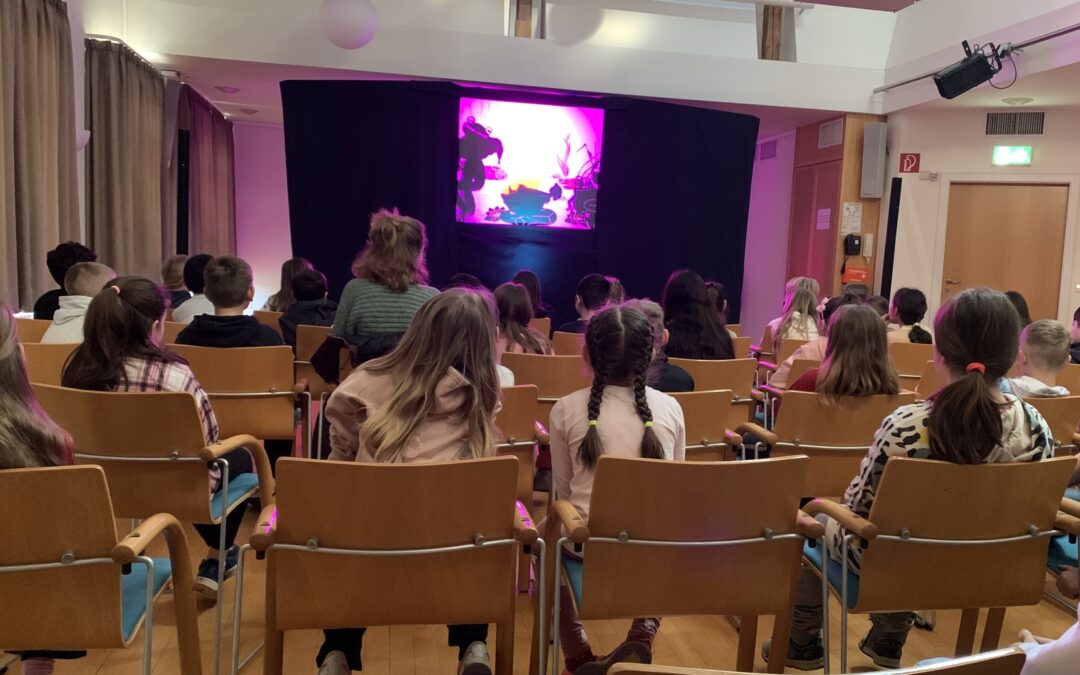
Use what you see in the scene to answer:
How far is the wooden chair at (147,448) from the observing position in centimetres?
207

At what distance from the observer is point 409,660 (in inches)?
90.9

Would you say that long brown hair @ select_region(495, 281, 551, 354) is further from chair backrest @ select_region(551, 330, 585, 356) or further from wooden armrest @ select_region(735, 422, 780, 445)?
wooden armrest @ select_region(735, 422, 780, 445)

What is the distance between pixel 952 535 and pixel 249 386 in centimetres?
241

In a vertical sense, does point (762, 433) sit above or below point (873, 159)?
below

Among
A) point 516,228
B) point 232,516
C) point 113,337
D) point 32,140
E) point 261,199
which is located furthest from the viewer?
point 261,199

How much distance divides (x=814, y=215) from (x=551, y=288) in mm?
3212

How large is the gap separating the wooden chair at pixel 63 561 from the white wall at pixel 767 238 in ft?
28.4

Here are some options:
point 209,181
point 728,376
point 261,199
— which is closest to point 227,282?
→ point 728,376

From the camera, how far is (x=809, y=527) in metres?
1.76

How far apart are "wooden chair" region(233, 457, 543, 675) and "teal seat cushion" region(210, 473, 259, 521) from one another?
2.10ft

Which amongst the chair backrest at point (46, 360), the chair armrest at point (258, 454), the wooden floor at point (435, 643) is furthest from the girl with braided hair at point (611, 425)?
the chair backrest at point (46, 360)

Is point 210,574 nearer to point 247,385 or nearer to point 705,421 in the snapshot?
point 247,385

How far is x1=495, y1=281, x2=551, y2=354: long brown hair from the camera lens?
361cm

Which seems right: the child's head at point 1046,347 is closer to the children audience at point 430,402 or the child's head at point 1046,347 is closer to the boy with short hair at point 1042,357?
the boy with short hair at point 1042,357
